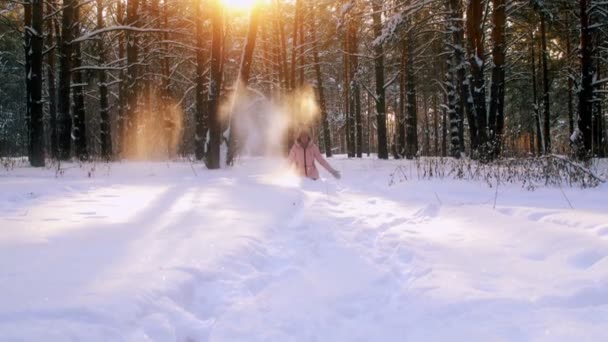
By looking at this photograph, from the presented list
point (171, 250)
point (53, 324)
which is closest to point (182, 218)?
point (171, 250)

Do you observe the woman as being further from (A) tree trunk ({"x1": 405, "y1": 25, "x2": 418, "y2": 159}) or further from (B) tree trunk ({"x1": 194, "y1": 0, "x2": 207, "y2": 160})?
(A) tree trunk ({"x1": 405, "y1": 25, "x2": 418, "y2": 159})

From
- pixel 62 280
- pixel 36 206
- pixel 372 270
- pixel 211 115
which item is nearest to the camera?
pixel 62 280

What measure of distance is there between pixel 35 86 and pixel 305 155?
7.40 metres

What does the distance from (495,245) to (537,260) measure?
49 centimetres

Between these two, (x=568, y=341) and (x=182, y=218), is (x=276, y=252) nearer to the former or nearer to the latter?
(x=182, y=218)

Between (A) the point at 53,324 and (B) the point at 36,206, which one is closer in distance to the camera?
(A) the point at 53,324

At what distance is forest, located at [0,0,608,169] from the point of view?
1130 centimetres

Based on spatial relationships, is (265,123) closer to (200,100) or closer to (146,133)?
(146,133)

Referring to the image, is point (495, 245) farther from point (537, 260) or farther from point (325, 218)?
point (325, 218)

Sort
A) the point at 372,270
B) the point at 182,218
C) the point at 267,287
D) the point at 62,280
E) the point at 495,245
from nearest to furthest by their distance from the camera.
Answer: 1. the point at 62,280
2. the point at 267,287
3. the point at 372,270
4. the point at 495,245
5. the point at 182,218

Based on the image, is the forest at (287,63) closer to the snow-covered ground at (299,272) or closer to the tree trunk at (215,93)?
the tree trunk at (215,93)

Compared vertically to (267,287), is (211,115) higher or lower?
higher

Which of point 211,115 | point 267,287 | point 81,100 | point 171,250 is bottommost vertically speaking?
point 267,287

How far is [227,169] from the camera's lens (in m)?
11.7
